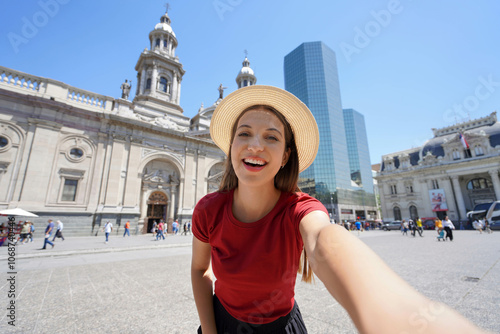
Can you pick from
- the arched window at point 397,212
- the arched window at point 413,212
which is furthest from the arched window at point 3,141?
the arched window at point 413,212

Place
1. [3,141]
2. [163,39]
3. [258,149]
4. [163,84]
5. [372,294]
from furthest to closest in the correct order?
[163,39]
[163,84]
[3,141]
[258,149]
[372,294]

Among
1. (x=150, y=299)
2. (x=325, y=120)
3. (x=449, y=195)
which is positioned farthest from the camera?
(x=325, y=120)

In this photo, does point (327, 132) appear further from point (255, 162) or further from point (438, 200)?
point (255, 162)

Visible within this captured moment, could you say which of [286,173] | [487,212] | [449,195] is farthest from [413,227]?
→ [449,195]

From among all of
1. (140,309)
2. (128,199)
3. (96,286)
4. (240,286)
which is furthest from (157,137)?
(240,286)

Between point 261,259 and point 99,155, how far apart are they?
22769mm

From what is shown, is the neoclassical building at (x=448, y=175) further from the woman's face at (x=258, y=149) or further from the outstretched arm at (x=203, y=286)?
the outstretched arm at (x=203, y=286)

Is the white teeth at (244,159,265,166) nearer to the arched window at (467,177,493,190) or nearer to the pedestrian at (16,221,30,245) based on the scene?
the pedestrian at (16,221,30,245)

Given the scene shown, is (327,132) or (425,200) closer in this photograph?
(425,200)

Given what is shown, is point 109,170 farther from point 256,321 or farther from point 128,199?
point 256,321

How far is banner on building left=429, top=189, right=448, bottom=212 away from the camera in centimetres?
3428

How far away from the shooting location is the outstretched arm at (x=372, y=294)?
435 millimetres

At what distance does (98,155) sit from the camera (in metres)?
19.1

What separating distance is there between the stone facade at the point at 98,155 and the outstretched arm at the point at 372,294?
21598 millimetres
